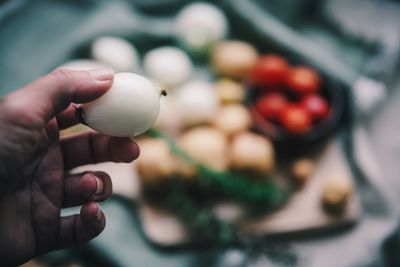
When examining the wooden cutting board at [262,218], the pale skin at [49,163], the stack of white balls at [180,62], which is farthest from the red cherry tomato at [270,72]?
the pale skin at [49,163]

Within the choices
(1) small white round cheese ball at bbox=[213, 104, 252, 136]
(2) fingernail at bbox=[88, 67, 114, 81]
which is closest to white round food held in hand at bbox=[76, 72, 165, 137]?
(2) fingernail at bbox=[88, 67, 114, 81]

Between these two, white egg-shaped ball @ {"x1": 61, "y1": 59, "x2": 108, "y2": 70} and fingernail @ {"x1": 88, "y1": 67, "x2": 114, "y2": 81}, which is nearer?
fingernail @ {"x1": 88, "y1": 67, "x2": 114, "y2": 81}

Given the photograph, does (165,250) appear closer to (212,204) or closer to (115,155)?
(212,204)

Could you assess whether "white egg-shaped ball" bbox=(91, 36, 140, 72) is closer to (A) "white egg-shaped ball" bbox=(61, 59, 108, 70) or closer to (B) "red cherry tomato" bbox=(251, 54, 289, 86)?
(A) "white egg-shaped ball" bbox=(61, 59, 108, 70)

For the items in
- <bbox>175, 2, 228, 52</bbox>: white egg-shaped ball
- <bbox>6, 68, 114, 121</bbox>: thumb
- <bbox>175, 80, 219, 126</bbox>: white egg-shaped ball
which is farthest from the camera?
<bbox>175, 2, 228, 52</bbox>: white egg-shaped ball

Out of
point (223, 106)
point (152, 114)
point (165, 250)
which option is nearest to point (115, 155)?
point (152, 114)

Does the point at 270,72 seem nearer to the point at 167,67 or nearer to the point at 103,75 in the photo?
the point at 167,67

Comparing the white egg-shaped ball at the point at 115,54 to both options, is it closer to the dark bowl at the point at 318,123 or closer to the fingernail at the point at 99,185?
the dark bowl at the point at 318,123
